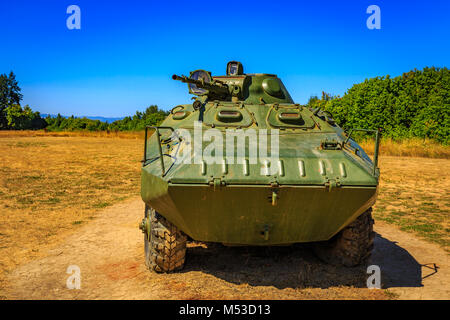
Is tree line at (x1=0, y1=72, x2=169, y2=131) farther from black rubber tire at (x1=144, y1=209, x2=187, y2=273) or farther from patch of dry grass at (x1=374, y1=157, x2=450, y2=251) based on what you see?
black rubber tire at (x1=144, y1=209, x2=187, y2=273)

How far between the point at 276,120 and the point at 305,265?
6.78 feet

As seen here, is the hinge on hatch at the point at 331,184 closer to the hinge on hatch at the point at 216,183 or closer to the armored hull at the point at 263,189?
the armored hull at the point at 263,189

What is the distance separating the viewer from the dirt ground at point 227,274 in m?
5.00

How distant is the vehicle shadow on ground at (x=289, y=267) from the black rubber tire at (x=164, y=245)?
31 cm

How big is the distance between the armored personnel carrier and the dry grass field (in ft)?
8.22

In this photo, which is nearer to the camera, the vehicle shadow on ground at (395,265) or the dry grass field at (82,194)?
the vehicle shadow on ground at (395,265)

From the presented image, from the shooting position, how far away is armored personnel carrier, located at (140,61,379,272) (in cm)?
451

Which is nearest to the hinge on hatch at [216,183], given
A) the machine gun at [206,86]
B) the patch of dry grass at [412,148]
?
the machine gun at [206,86]

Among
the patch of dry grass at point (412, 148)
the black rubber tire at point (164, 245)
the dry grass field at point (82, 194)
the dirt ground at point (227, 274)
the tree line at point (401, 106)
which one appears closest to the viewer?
the dirt ground at point (227, 274)

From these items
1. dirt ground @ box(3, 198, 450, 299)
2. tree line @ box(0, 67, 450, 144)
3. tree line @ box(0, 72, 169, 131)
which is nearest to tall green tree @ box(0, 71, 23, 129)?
tree line @ box(0, 72, 169, 131)

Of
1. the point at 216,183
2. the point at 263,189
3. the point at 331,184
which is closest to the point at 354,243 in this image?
the point at 331,184

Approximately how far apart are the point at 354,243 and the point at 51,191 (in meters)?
8.89
